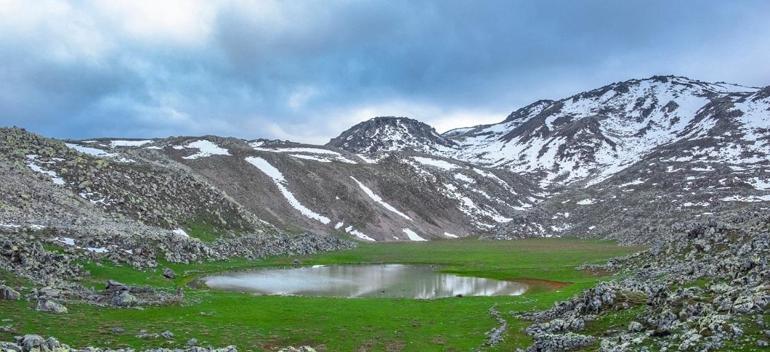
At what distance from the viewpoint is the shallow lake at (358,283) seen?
61969 millimetres

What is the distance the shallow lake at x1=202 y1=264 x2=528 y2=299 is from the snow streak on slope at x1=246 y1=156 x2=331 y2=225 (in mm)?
72338

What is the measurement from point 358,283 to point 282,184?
105m

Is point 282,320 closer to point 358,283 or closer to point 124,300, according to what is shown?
point 124,300

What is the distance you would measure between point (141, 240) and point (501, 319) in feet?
152

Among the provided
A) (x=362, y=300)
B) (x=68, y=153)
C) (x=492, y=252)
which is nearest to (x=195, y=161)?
(x=68, y=153)

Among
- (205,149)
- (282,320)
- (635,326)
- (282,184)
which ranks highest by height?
(205,149)

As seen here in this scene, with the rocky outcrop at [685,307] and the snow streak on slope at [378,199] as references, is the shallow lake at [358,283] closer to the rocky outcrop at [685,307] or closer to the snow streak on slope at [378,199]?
the rocky outcrop at [685,307]

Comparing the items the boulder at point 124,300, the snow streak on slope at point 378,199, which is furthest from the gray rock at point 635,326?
the snow streak on slope at point 378,199

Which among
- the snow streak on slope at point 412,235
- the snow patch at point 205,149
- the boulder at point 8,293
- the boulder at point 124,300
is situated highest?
the snow patch at point 205,149

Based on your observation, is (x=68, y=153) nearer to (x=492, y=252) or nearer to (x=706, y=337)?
(x=492, y=252)

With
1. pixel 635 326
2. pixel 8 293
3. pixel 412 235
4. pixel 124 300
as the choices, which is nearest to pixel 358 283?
pixel 124 300

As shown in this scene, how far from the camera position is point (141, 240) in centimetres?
6925

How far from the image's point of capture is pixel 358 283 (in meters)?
71.1

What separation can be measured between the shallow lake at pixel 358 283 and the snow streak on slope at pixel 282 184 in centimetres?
7234
